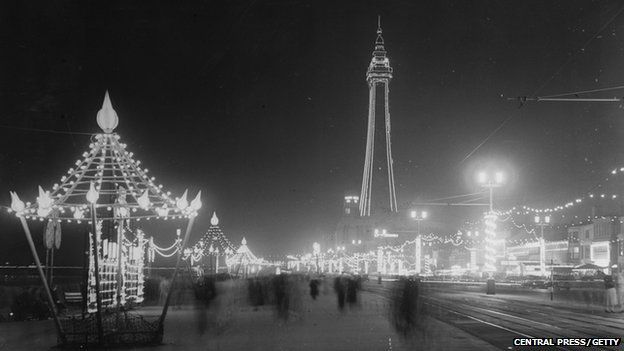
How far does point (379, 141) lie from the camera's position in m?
183

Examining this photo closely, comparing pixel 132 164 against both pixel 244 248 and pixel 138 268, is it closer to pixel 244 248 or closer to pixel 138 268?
pixel 138 268

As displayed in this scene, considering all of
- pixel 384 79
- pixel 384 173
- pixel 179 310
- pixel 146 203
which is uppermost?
pixel 384 79

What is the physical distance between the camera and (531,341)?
14.8m

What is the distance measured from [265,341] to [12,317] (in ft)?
37.1

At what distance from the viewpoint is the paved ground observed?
49.3 ft

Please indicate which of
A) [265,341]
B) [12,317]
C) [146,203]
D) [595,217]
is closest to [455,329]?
[265,341]

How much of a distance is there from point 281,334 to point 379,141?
548 ft

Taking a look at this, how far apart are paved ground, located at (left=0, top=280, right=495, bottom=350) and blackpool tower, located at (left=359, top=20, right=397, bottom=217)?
156708mm

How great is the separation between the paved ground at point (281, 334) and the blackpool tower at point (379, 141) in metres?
157

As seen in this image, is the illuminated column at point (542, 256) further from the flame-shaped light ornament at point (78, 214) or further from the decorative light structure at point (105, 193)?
the flame-shaped light ornament at point (78, 214)

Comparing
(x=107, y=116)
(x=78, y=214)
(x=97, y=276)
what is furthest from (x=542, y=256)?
(x=97, y=276)

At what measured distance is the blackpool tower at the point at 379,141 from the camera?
599ft

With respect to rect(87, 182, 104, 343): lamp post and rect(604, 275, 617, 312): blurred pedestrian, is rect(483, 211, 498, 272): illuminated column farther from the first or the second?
rect(87, 182, 104, 343): lamp post

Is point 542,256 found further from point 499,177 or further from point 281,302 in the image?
point 281,302
